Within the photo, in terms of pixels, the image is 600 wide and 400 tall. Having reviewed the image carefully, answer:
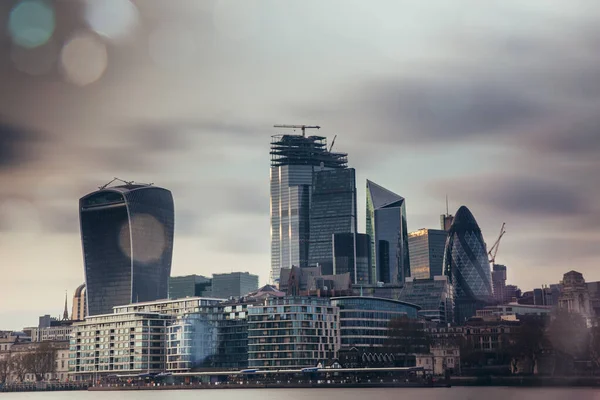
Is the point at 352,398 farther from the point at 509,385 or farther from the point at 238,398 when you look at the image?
the point at 509,385

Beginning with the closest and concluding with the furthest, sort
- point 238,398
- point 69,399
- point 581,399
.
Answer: point 581,399, point 238,398, point 69,399

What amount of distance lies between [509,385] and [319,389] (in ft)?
124

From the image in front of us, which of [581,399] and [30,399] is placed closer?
[581,399]

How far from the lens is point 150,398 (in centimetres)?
17350

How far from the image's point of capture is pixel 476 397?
14888 cm

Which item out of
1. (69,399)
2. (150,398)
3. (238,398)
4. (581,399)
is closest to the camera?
(581,399)

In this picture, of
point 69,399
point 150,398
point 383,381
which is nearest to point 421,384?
point 383,381

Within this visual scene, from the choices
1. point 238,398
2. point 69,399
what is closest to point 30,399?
point 69,399

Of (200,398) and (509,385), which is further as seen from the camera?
(509,385)

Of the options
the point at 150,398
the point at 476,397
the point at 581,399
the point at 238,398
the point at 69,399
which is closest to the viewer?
the point at 581,399

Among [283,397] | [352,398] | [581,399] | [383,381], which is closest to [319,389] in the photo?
[383,381]

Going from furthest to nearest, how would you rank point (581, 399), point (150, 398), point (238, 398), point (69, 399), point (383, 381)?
point (383, 381) < point (69, 399) < point (150, 398) < point (238, 398) < point (581, 399)

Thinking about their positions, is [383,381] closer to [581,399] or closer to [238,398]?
[238,398]

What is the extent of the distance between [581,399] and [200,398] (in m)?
63.5
